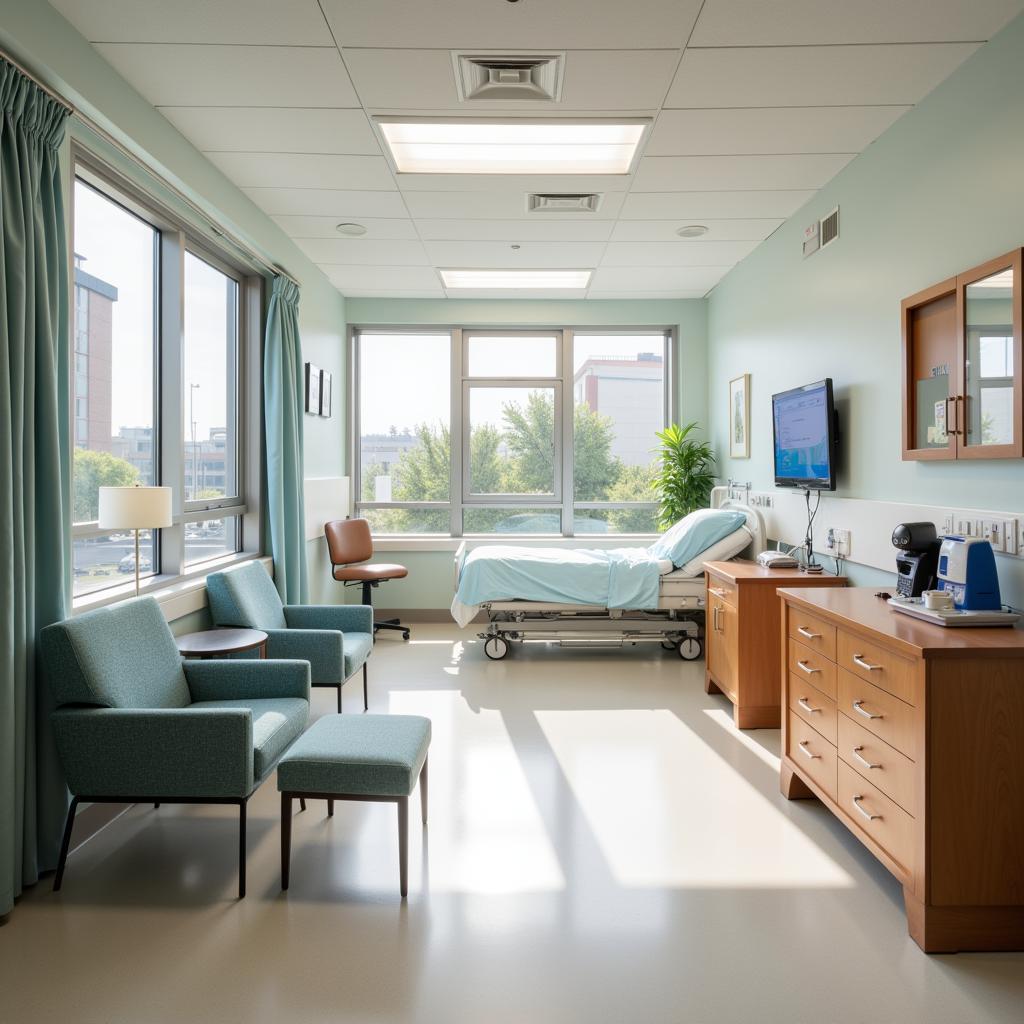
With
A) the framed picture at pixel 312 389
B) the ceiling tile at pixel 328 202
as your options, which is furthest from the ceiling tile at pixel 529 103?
the framed picture at pixel 312 389

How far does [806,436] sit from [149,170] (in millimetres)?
3545

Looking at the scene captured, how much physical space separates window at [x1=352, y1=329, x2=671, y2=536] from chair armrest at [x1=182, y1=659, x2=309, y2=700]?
408cm

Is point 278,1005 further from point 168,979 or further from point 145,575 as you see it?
point 145,575

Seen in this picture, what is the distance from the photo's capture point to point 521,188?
4.30m

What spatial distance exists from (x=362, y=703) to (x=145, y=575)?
1456mm

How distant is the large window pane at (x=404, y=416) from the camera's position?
7.25m

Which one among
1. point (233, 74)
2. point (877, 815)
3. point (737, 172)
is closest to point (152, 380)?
point (233, 74)

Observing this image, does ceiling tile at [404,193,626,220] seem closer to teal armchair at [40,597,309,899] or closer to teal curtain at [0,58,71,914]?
teal curtain at [0,58,71,914]

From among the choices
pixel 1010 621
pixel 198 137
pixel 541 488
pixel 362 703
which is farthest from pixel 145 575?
pixel 541 488

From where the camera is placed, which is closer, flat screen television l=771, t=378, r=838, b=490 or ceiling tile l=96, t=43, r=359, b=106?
ceiling tile l=96, t=43, r=359, b=106

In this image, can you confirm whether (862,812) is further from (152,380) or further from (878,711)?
(152,380)

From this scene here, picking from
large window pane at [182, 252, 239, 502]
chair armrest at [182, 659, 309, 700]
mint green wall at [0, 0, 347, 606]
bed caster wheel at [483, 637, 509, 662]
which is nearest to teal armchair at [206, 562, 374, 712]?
chair armrest at [182, 659, 309, 700]

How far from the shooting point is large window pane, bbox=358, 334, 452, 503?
286 inches

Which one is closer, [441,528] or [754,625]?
[754,625]
